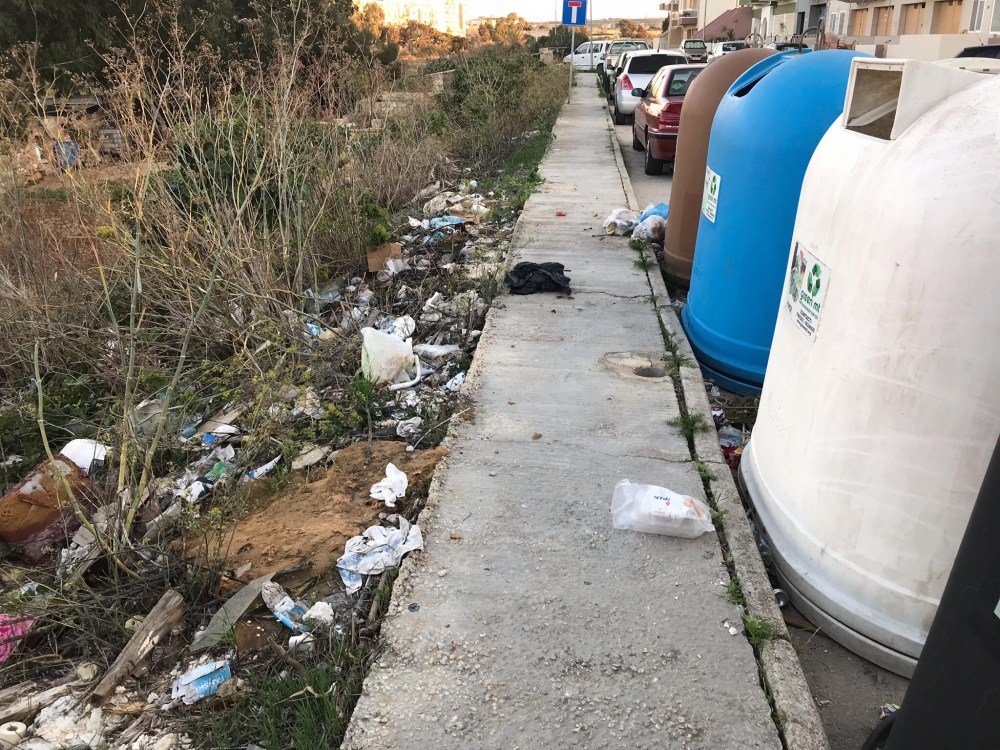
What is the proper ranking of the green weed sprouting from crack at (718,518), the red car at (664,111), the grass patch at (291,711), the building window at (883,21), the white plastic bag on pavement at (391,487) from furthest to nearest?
the building window at (883,21) < the red car at (664,111) < the white plastic bag on pavement at (391,487) < the green weed sprouting from crack at (718,518) < the grass patch at (291,711)

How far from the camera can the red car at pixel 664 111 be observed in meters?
10.8

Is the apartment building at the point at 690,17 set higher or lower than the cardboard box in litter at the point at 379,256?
higher

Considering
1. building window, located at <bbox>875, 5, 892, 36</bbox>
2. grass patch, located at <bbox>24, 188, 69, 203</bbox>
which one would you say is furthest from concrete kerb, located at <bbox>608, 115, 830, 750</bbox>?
building window, located at <bbox>875, 5, 892, 36</bbox>

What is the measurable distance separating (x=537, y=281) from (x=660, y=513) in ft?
11.0

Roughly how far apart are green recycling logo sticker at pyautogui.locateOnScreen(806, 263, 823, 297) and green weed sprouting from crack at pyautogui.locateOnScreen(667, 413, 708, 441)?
1330 millimetres

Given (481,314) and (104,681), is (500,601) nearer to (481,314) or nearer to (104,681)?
(104,681)

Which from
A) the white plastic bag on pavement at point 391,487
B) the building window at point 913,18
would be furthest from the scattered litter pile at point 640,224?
the building window at point 913,18

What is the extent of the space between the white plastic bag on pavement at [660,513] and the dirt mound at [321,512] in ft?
3.20

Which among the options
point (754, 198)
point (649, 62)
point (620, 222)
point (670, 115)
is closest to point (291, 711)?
point (754, 198)

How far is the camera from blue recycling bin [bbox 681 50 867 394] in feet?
13.0

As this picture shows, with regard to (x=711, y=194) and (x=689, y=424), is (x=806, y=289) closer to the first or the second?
(x=689, y=424)

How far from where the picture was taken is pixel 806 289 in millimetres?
2881

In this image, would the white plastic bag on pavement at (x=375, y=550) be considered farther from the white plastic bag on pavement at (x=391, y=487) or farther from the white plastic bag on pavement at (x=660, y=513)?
the white plastic bag on pavement at (x=660, y=513)

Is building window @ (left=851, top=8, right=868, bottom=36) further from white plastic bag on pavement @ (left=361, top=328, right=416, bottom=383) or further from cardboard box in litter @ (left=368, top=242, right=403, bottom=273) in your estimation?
white plastic bag on pavement @ (left=361, top=328, right=416, bottom=383)
